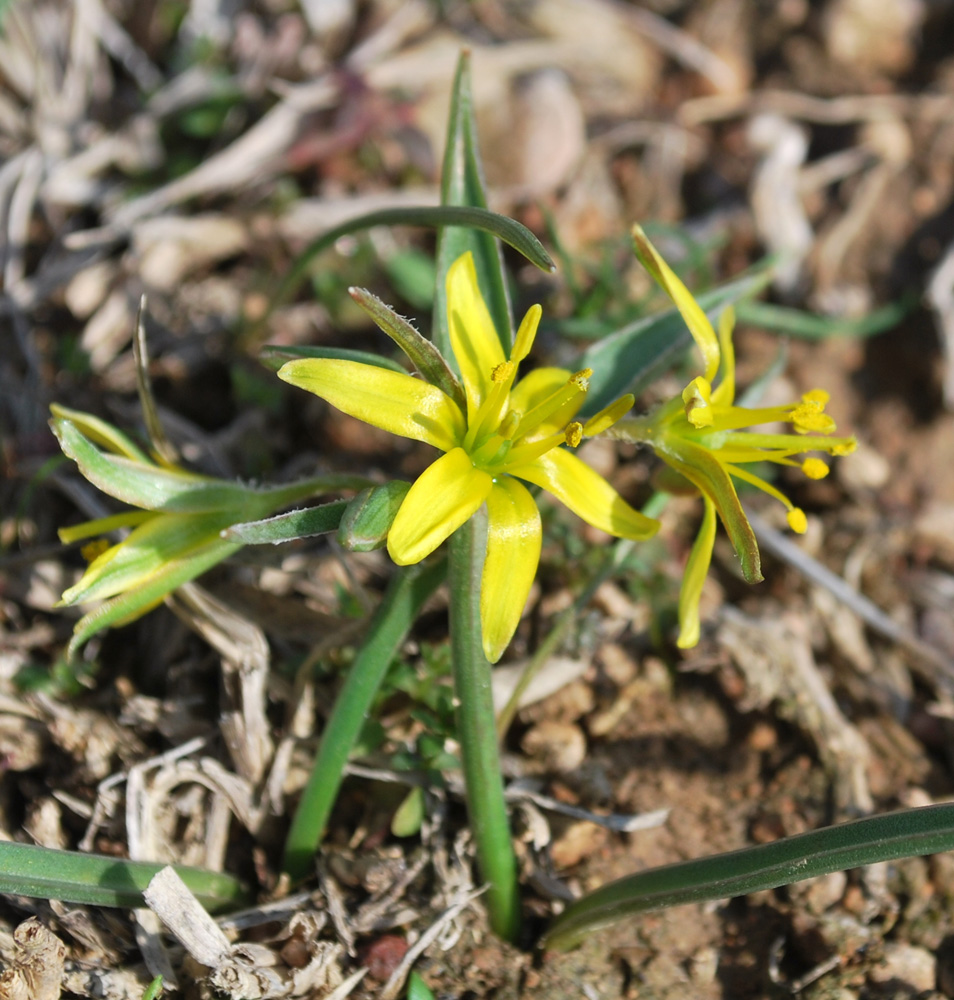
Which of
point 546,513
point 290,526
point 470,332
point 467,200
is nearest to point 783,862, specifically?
point 290,526

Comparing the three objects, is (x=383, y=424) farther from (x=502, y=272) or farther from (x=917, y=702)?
(x=917, y=702)

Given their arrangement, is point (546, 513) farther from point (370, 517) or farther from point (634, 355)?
point (370, 517)

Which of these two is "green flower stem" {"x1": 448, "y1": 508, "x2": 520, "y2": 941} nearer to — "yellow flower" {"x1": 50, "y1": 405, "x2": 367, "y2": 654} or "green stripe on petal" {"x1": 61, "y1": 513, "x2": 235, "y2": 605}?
"yellow flower" {"x1": 50, "y1": 405, "x2": 367, "y2": 654}

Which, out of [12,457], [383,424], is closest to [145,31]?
[12,457]

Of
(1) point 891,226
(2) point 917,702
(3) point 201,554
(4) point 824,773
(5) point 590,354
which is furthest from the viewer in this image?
(1) point 891,226

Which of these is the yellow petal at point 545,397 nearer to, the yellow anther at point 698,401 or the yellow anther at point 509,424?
the yellow anther at point 509,424

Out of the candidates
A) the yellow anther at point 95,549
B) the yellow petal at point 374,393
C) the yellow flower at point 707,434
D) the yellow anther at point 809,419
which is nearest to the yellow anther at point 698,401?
the yellow flower at point 707,434
